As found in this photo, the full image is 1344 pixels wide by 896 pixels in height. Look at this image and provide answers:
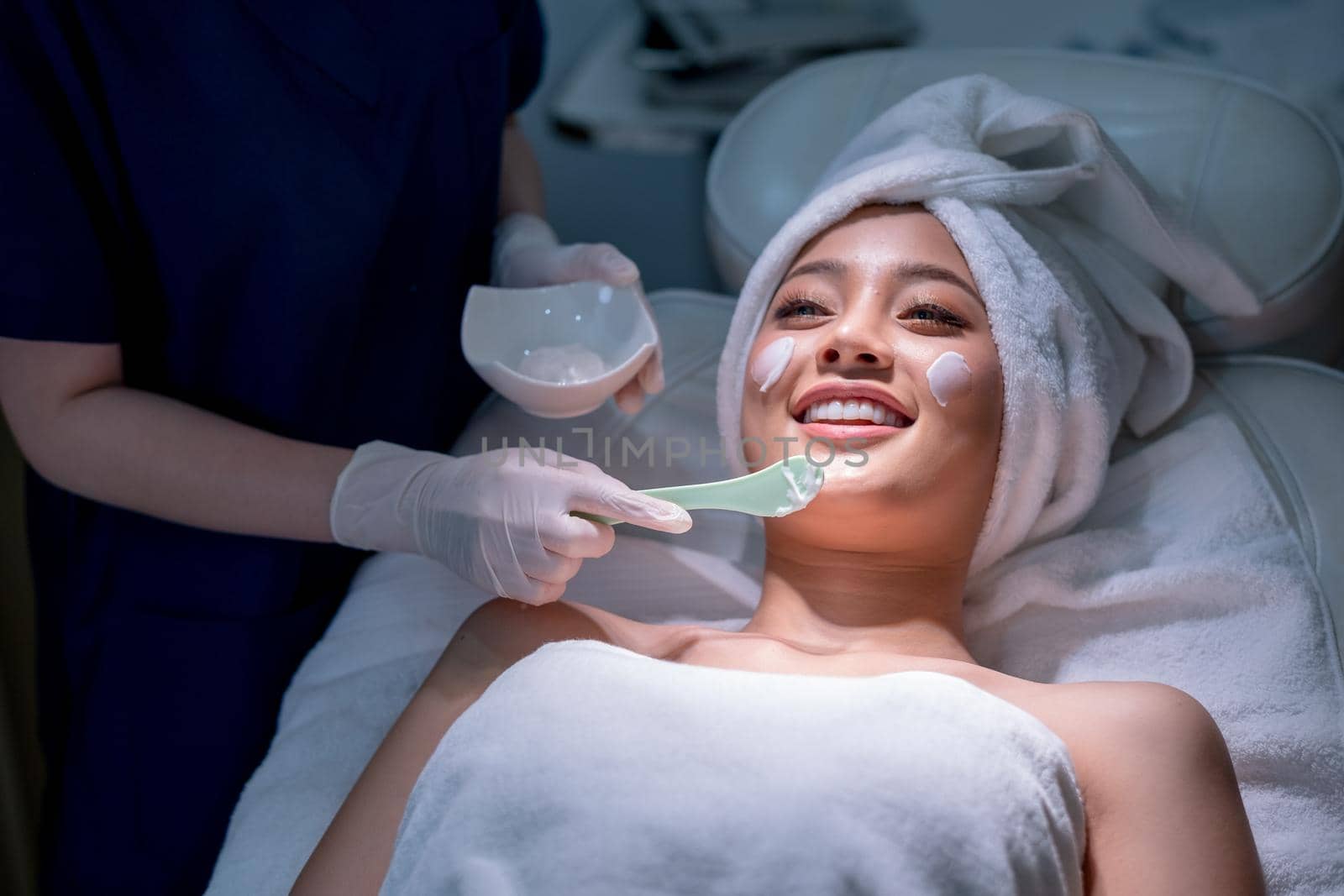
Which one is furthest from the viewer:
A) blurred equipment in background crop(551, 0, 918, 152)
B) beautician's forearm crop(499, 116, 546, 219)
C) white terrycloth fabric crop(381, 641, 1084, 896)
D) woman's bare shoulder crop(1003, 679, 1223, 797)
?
blurred equipment in background crop(551, 0, 918, 152)

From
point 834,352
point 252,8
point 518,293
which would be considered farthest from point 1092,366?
point 252,8

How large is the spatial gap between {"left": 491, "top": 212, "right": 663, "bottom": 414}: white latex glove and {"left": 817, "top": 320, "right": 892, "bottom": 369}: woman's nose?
10.5 inches

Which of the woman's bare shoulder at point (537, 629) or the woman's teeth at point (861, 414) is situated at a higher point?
the woman's teeth at point (861, 414)

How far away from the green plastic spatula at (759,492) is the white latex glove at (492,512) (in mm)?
32

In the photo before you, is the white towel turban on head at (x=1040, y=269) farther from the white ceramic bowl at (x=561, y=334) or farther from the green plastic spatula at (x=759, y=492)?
the green plastic spatula at (x=759, y=492)

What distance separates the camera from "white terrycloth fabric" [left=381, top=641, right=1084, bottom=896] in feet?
2.99

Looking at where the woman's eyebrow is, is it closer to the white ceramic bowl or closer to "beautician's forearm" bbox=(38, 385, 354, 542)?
the white ceramic bowl

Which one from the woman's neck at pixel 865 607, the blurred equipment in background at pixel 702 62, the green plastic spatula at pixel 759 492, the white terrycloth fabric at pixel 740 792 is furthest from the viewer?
the blurred equipment in background at pixel 702 62

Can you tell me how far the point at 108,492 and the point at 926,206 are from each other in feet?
3.19

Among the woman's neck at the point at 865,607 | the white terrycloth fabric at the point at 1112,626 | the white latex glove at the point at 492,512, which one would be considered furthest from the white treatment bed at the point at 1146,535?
the white latex glove at the point at 492,512

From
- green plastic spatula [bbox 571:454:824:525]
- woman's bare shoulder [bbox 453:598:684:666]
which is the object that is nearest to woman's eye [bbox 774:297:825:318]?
green plastic spatula [bbox 571:454:824:525]

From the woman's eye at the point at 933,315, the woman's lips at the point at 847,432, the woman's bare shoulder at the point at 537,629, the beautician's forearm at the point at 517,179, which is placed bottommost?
the woman's bare shoulder at the point at 537,629

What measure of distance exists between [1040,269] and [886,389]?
27cm

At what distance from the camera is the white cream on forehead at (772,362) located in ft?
4.18
